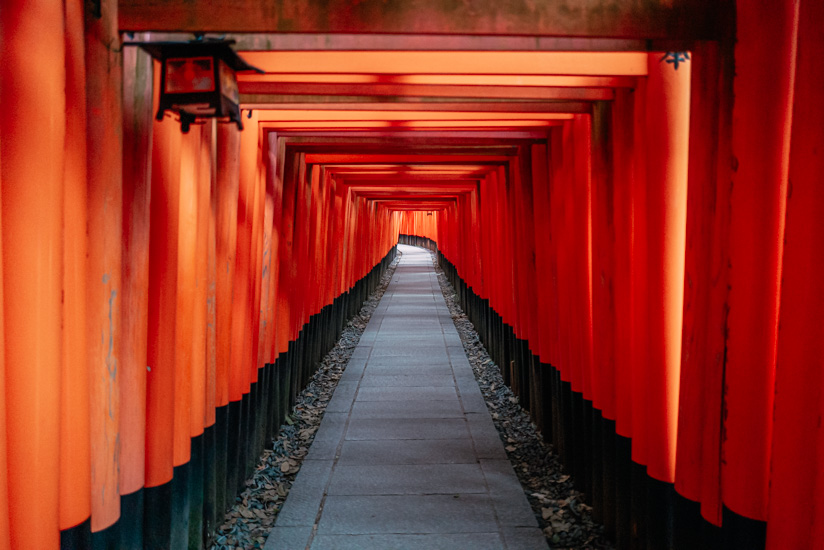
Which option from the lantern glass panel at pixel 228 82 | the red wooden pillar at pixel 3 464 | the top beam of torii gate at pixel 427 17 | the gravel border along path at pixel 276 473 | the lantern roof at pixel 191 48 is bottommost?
the gravel border along path at pixel 276 473

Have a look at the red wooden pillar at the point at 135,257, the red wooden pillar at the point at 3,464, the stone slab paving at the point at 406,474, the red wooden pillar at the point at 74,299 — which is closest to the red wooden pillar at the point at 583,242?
the stone slab paving at the point at 406,474

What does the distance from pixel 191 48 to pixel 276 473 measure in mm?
4318

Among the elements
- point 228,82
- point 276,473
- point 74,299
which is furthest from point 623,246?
point 276,473

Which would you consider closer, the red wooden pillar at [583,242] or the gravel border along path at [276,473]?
the gravel border along path at [276,473]

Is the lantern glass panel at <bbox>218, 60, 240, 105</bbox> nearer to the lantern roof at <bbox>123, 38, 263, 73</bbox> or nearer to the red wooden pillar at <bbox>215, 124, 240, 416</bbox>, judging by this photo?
the lantern roof at <bbox>123, 38, 263, 73</bbox>

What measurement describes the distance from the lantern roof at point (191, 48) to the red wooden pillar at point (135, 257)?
208 mm

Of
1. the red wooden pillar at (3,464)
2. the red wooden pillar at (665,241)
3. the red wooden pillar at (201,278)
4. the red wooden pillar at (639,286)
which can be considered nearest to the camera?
the red wooden pillar at (3,464)

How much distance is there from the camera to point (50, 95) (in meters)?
2.21

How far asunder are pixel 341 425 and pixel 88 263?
16.4 feet

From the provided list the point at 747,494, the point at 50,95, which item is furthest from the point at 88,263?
the point at 747,494

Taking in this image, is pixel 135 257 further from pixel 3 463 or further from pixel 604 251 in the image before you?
pixel 604 251

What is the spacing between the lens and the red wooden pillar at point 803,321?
7.03ft

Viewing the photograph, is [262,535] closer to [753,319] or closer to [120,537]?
[120,537]

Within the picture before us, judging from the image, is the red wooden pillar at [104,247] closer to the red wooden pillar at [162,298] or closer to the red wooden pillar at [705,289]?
the red wooden pillar at [162,298]
